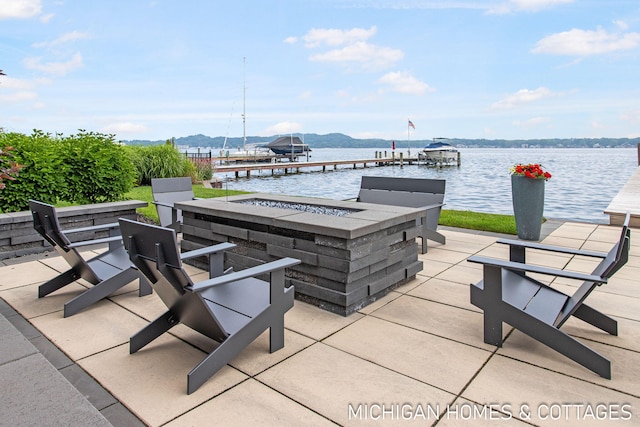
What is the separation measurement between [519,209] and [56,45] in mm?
15264

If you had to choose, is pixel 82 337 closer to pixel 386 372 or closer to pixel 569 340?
pixel 386 372

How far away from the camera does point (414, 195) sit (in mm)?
5820

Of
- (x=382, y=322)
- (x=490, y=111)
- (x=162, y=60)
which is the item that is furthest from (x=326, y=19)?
Result: (x=490, y=111)

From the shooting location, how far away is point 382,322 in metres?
3.19

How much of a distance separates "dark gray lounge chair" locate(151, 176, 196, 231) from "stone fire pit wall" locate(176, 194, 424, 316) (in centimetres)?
125

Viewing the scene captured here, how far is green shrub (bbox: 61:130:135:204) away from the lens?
6.24 metres

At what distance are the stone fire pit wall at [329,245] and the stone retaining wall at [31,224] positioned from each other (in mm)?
2233

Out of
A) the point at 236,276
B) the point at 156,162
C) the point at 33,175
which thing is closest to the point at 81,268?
the point at 236,276

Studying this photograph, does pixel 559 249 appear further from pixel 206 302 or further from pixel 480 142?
pixel 480 142

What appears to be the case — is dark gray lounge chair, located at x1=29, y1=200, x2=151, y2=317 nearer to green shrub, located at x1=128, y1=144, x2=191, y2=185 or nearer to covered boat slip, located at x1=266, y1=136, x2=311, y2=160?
green shrub, located at x1=128, y1=144, x2=191, y2=185

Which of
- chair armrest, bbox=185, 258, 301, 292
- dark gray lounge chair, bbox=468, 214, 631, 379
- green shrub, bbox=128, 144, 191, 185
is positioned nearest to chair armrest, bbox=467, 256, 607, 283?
dark gray lounge chair, bbox=468, 214, 631, 379

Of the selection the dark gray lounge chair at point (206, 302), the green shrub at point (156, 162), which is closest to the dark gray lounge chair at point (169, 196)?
the dark gray lounge chair at point (206, 302)

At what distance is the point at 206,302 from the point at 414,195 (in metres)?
3.98

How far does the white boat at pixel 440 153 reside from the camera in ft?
145
